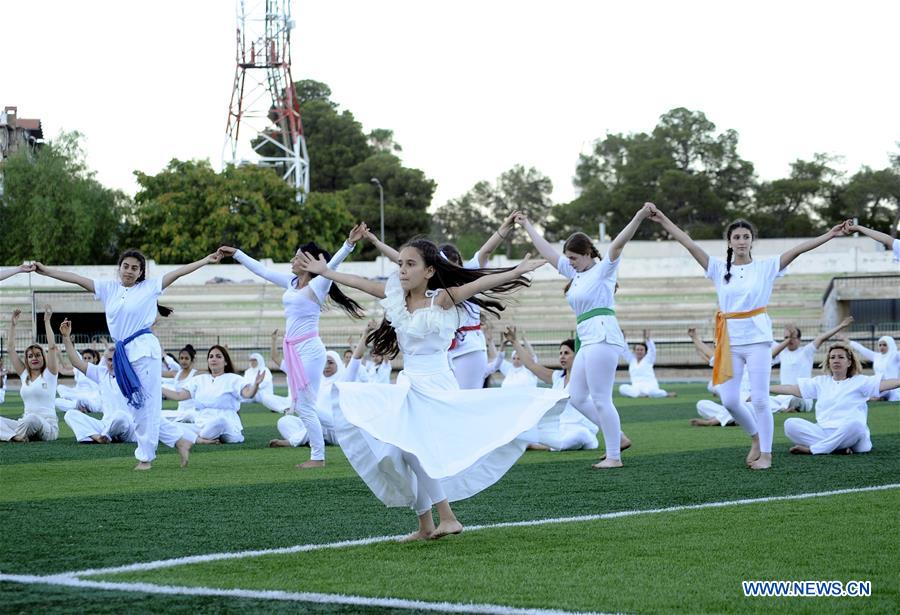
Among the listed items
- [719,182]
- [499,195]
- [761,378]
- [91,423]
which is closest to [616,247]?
[761,378]

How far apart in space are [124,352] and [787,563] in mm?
6759

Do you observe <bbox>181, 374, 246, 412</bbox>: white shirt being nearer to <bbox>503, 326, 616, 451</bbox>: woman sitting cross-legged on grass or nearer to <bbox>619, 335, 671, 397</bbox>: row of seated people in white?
<bbox>503, 326, 616, 451</bbox>: woman sitting cross-legged on grass

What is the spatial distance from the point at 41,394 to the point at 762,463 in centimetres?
925

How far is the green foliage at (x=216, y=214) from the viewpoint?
59.6 metres


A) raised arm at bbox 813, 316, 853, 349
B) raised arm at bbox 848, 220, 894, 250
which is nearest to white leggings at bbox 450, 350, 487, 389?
raised arm at bbox 848, 220, 894, 250

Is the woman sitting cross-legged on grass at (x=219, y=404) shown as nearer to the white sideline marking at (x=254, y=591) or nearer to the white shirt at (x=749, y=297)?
the white shirt at (x=749, y=297)


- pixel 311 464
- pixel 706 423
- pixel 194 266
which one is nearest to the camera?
pixel 194 266

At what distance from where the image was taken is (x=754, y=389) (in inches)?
411

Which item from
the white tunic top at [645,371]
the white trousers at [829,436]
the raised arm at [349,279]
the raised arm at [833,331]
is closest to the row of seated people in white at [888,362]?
the white tunic top at [645,371]

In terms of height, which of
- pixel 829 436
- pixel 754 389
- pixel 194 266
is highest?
pixel 194 266

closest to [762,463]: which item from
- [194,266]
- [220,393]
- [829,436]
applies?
[829,436]

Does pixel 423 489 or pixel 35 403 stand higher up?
pixel 423 489

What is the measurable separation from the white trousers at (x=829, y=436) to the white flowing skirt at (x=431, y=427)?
218 inches

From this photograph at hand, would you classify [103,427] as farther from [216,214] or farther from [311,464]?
[216,214]
